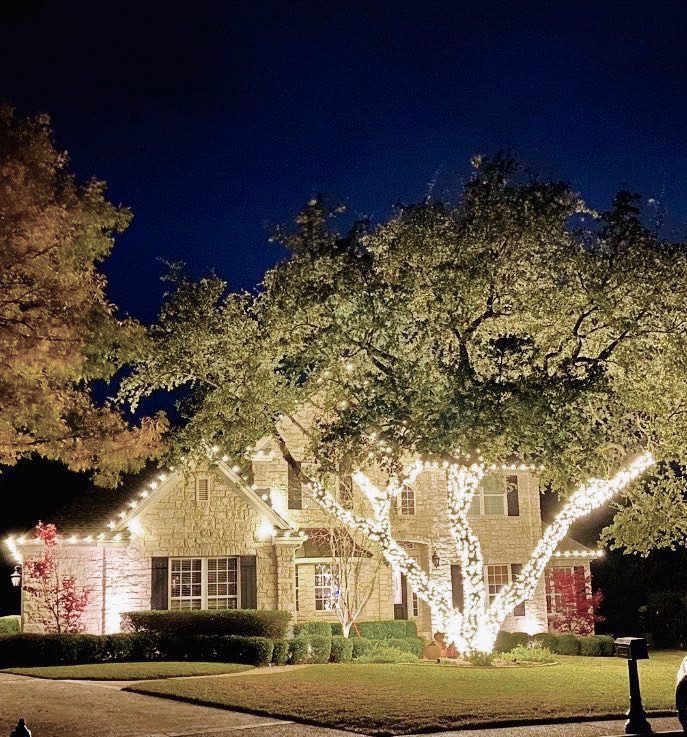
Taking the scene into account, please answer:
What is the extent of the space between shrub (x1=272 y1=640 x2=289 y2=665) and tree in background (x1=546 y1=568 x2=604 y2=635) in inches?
503

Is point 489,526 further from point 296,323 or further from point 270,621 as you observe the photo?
point 296,323

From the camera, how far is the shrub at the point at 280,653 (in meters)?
23.2

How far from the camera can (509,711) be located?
13.3 m

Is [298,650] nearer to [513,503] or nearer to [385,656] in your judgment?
[385,656]

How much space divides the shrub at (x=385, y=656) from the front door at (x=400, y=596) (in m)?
9.43

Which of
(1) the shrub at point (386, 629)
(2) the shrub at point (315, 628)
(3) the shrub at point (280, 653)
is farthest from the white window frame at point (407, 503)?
(3) the shrub at point (280, 653)

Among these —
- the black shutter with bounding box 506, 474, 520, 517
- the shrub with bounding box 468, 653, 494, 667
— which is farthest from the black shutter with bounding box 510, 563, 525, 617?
the shrub with bounding box 468, 653, 494, 667

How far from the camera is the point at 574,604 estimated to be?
32844 millimetres

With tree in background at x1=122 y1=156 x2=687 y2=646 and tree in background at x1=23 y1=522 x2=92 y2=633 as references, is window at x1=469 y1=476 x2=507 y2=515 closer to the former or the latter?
tree in background at x1=122 y1=156 x2=687 y2=646

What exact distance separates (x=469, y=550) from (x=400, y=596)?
528 inches

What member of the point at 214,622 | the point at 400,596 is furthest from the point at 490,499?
the point at 214,622

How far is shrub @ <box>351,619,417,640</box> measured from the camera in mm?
29266

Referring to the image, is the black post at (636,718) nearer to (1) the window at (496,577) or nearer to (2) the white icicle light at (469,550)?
(2) the white icicle light at (469,550)

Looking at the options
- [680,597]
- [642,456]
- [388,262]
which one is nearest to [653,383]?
[642,456]
